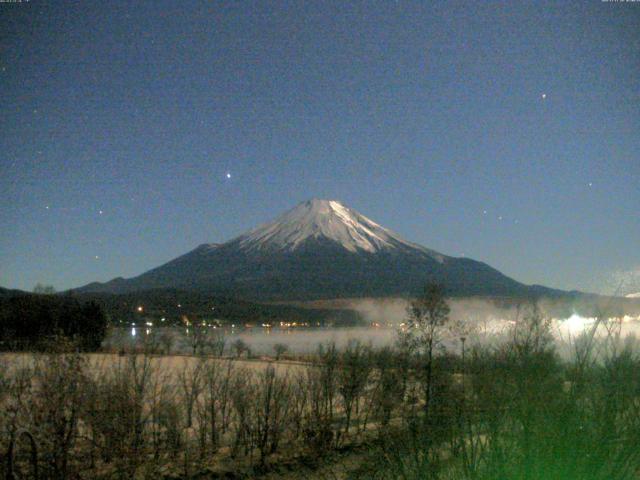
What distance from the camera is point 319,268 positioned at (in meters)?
151

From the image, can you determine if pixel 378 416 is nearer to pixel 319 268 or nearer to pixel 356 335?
pixel 356 335

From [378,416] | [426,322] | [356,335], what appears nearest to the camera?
[378,416]

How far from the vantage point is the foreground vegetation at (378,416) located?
3.47m

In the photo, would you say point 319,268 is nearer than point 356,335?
No

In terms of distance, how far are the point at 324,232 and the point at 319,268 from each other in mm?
28325

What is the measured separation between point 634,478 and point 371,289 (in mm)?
132056

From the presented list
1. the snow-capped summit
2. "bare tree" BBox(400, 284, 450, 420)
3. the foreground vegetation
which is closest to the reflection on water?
the foreground vegetation

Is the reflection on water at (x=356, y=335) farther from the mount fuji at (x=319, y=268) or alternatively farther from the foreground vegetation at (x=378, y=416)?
the mount fuji at (x=319, y=268)

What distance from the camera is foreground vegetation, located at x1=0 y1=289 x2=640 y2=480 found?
347cm

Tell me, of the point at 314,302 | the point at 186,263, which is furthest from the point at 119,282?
the point at 314,302

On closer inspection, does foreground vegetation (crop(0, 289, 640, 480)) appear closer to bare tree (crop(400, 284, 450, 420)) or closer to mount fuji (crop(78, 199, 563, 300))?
bare tree (crop(400, 284, 450, 420))

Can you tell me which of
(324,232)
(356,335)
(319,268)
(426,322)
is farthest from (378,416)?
(324,232)

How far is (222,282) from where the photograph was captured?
143625 mm

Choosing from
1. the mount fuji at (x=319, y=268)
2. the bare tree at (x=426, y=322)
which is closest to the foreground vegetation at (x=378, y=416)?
the bare tree at (x=426, y=322)
